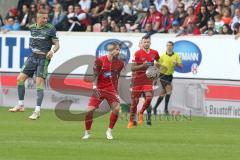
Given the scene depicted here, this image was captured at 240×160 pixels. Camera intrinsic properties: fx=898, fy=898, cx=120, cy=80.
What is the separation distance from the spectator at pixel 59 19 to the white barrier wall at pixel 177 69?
4.34 ft

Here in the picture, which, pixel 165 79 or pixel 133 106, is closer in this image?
pixel 133 106

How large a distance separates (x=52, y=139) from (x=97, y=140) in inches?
Answer: 36.1

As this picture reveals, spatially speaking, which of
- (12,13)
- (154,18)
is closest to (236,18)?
(154,18)

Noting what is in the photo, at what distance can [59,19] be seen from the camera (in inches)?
1240

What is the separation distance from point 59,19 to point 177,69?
527cm

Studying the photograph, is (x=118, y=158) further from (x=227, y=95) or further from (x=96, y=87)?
(x=227, y=95)

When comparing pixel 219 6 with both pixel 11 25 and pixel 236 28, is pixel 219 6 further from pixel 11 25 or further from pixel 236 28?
pixel 11 25

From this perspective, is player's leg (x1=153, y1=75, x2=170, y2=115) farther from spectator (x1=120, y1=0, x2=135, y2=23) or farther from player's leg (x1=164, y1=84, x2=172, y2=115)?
→ spectator (x1=120, y1=0, x2=135, y2=23)

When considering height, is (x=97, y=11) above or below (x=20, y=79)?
above

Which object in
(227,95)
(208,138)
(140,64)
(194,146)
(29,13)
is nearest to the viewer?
(194,146)

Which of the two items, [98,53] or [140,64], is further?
[98,53]

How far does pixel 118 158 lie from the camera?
598 inches

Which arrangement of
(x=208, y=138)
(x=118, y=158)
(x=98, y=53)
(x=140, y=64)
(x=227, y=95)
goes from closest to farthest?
(x=118, y=158) → (x=208, y=138) → (x=140, y=64) → (x=227, y=95) → (x=98, y=53)

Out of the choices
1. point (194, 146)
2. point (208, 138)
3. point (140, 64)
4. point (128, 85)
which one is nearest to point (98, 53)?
point (128, 85)
